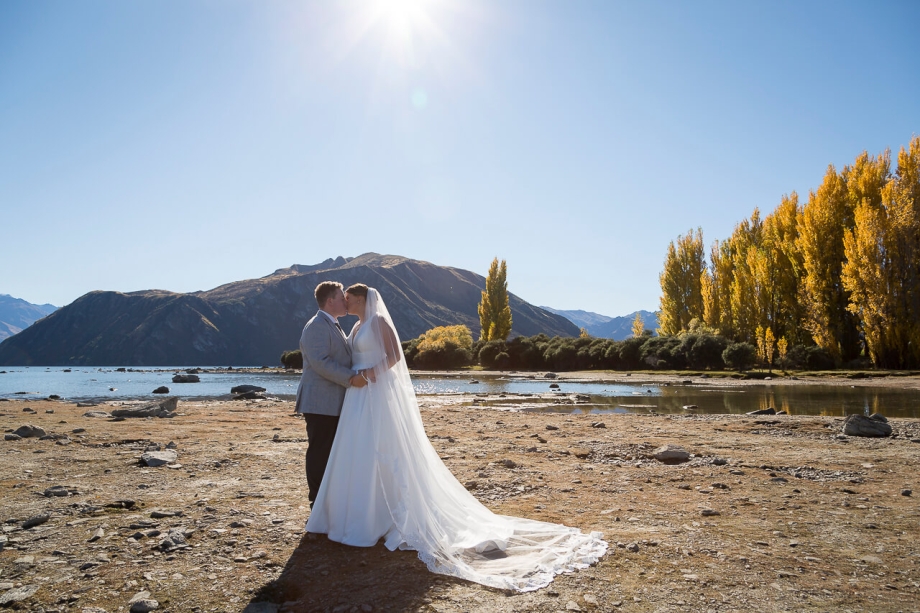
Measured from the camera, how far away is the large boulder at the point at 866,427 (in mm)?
12188

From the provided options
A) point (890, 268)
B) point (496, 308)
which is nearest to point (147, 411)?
point (890, 268)

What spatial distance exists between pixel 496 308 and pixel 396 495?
79820 millimetres

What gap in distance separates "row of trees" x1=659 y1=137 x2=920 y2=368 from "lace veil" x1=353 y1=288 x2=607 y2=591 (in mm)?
44046

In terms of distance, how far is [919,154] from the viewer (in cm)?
4028

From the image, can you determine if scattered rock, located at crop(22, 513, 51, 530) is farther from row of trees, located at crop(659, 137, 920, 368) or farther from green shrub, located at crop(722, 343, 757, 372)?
green shrub, located at crop(722, 343, 757, 372)

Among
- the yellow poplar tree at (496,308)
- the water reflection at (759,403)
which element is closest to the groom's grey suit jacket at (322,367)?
the water reflection at (759,403)

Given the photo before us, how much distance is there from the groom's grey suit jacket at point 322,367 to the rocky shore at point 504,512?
1289 millimetres

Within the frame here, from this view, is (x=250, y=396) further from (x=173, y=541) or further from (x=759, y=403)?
(x=173, y=541)

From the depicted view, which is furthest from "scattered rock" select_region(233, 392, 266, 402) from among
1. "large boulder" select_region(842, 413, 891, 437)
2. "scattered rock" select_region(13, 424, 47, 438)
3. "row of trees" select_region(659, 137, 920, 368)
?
"row of trees" select_region(659, 137, 920, 368)

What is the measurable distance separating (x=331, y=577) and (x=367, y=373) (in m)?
1.88

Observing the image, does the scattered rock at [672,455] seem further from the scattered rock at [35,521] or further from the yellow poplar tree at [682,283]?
the yellow poplar tree at [682,283]

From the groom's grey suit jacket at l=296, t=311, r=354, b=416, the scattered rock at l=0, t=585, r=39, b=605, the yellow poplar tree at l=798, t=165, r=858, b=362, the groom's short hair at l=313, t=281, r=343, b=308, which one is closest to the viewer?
the scattered rock at l=0, t=585, r=39, b=605

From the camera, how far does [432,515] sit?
207 inches

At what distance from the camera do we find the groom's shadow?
12.7ft
